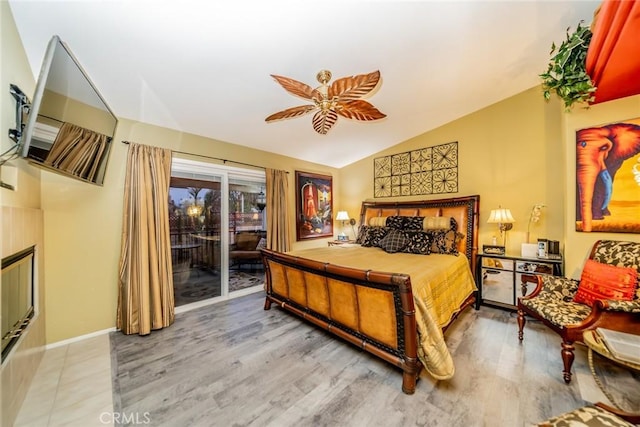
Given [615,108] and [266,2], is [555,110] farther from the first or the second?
[266,2]

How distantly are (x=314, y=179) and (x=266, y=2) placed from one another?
11.8 ft

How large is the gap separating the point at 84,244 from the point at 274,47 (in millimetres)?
3004

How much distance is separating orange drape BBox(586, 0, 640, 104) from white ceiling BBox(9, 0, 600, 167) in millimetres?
630

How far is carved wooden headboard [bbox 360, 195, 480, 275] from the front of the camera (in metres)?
3.57

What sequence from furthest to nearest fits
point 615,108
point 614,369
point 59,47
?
point 615,108
point 614,369
point 59,47

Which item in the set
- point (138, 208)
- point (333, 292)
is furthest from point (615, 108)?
point (138, 208)

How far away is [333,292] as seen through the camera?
2.36m

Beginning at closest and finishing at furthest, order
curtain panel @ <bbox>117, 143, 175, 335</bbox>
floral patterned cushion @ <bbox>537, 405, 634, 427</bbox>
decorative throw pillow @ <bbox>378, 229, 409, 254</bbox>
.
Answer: floral patterned cushion @ <bbox>537, 405, 634, 427</bbox> < curtain panel @ <bbox>117, 143, 175, 335</bbox> < decorative throw pillow @ <bbox>378, 229, 409, 254</bbox>

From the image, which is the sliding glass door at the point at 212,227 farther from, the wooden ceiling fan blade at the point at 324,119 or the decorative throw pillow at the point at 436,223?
the decorative throw pillow at the point at 436,223

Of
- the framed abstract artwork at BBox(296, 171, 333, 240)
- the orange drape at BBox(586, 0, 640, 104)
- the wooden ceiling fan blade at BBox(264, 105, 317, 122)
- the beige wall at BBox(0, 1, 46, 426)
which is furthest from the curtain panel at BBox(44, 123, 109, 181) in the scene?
the orange drape at BBox(586, 0, 640, 104)

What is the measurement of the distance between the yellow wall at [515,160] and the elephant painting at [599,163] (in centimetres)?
59

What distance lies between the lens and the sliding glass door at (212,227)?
3455 mm

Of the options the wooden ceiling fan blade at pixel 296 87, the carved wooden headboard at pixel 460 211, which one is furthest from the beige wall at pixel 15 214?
the carved wooden headboard at pixel 460 211
